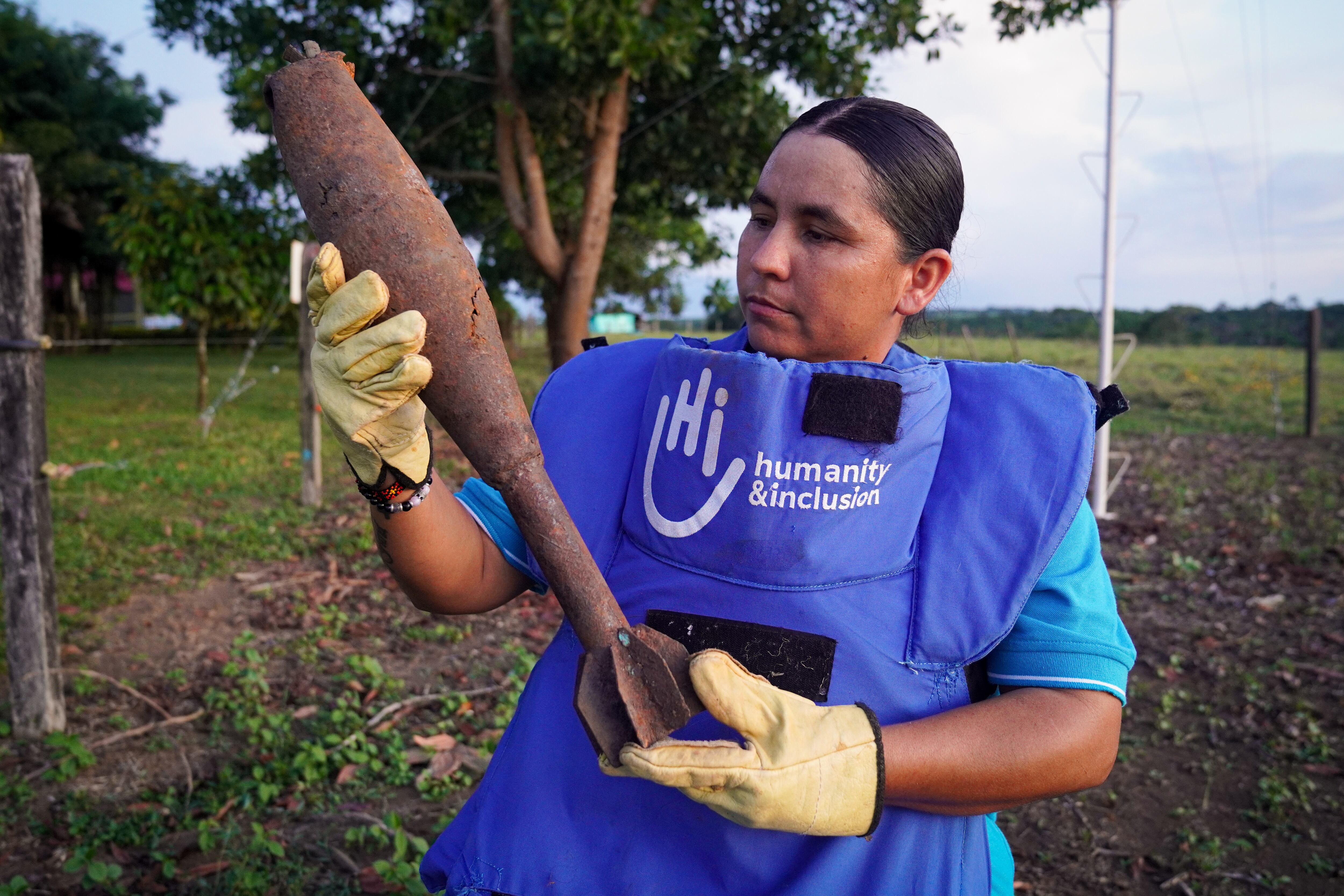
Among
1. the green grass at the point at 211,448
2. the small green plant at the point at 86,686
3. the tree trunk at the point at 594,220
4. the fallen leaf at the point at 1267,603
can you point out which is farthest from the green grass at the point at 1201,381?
the small green plant at the point at 86,686

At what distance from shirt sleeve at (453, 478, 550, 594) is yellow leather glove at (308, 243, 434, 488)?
30cm

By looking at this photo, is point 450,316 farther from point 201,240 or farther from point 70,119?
point 70,119

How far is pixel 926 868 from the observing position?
4.88ft

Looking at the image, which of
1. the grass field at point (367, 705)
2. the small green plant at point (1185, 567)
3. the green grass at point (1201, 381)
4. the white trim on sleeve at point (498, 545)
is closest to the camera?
the white trim on sleeve at point (498, 545)

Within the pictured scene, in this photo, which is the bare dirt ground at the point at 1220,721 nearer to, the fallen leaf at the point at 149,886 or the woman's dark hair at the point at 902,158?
the woman's dark hair at the point at 902,158

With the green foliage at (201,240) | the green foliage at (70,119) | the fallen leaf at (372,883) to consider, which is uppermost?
the green foliage at (70,119)

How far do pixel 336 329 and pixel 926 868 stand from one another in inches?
47.4

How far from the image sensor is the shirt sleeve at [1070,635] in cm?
148

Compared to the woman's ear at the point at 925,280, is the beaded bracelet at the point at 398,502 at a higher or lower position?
lower

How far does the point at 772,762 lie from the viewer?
→ 52.0 inches

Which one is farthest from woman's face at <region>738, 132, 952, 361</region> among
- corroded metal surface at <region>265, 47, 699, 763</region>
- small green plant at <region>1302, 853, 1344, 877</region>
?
small green plant at <region>1302, 853, 1344, 877</region>

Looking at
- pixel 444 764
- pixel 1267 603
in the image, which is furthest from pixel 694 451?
pixel 1267 603

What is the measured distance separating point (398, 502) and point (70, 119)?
2992 cm

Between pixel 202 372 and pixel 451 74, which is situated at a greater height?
pixel 451 74
